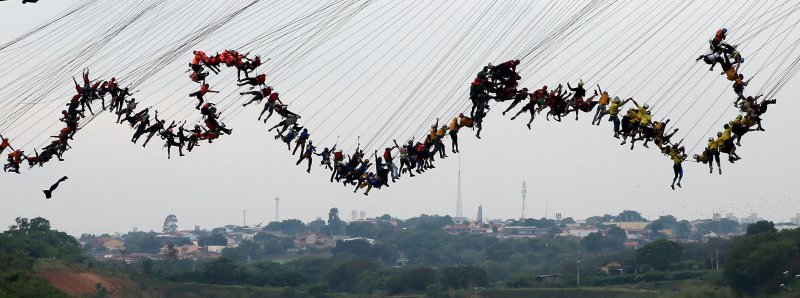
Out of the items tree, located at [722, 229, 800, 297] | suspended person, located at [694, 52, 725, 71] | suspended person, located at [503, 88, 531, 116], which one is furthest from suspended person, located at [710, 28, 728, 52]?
tree, located at [722, 229, 800, 297]

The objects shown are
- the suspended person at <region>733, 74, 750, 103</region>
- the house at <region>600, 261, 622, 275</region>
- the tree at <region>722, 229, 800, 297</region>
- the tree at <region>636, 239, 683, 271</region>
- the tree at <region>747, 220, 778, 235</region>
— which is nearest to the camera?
the suspended person at <region>733, 74, 750, 103</region>

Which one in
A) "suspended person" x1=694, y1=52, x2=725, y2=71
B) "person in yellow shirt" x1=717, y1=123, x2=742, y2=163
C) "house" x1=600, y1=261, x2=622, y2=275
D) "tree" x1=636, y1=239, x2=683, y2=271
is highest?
"suspended person" x1=694, y1=52, x2=725, y2=71

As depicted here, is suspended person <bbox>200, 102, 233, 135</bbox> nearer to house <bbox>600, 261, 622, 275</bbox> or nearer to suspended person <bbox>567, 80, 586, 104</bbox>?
suspended person <bbox>567, 80, 586, 104</bbox>

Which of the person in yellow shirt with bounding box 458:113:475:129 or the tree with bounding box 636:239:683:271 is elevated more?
the person in yellow shirt with bounding box 458:113:475:129

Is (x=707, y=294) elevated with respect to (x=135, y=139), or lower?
lower

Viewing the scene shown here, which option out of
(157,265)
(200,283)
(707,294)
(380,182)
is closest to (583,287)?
(707,294)

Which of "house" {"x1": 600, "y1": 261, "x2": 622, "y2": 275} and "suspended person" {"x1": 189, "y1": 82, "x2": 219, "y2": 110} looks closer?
"suspended person" {"x1": 189, "y1": 82, "x2": 219, "y2": 110}

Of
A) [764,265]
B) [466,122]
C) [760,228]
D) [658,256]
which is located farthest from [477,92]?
[760,228]

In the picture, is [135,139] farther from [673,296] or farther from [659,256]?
[659,256]
